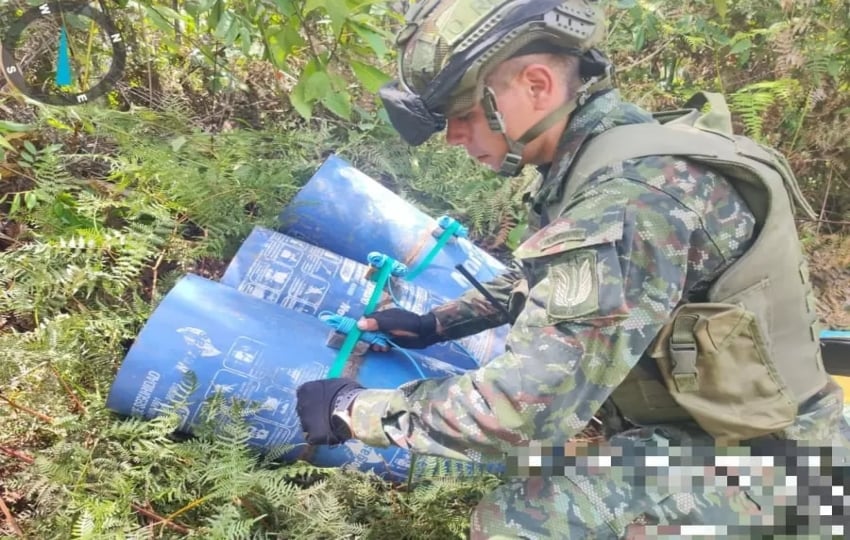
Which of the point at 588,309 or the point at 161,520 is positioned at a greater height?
the point at 588,309

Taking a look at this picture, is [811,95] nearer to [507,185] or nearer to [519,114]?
[507,185]

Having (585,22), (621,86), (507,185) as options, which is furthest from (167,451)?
(621,86)

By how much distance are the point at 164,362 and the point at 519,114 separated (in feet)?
3.89

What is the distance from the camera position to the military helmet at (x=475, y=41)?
1553mm

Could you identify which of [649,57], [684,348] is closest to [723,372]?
[684,348]

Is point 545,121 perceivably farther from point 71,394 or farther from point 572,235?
point 71,394

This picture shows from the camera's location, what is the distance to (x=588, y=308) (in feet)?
4.42

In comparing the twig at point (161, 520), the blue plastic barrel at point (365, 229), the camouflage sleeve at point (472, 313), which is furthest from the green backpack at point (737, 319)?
the twig at point (161, 520)

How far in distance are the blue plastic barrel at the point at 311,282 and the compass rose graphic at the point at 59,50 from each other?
5.29 ft

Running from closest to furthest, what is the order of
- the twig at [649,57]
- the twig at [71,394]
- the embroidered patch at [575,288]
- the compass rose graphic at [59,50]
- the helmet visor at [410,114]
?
the embroidered patch at [575,288], the helmet visor at [410,114], the twig at [71,394], the compass rose graphic at [59,50], the twig at [649,57]

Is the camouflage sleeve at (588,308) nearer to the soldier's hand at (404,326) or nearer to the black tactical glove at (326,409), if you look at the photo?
the black tactical glove at (326,409)

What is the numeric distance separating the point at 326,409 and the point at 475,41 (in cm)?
95

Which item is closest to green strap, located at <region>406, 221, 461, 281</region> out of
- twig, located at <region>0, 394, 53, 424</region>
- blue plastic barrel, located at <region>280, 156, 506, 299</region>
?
blue plastic barrel, located at <region>280, 156, 506, 299</region>

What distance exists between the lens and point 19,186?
3.00 meters
